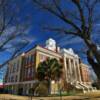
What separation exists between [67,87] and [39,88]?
10569mm

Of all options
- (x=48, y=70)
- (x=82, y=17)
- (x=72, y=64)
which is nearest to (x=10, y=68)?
(x=72, y=64)

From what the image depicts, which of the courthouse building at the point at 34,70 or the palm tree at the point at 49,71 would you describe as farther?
the courthouse building at the point at 34,70

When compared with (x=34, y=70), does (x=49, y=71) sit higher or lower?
lower

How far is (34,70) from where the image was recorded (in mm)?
39094

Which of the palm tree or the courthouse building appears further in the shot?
the courthouse building

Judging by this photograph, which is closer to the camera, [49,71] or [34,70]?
[49,71]

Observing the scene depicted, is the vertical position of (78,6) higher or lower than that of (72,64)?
lower

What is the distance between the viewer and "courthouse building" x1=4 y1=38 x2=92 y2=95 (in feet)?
131

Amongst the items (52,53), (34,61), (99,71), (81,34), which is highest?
(52,53)

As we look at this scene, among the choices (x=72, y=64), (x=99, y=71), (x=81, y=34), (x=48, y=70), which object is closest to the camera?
(x=99, y=71)

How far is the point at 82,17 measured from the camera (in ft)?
22.6

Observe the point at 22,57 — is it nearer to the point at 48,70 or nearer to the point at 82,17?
the point at 48,70

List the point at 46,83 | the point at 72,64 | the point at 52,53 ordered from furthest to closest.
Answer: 1. the point at 72,64
2. the point at 52,53
3. the point at 46,83

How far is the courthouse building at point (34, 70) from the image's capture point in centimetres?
3997
